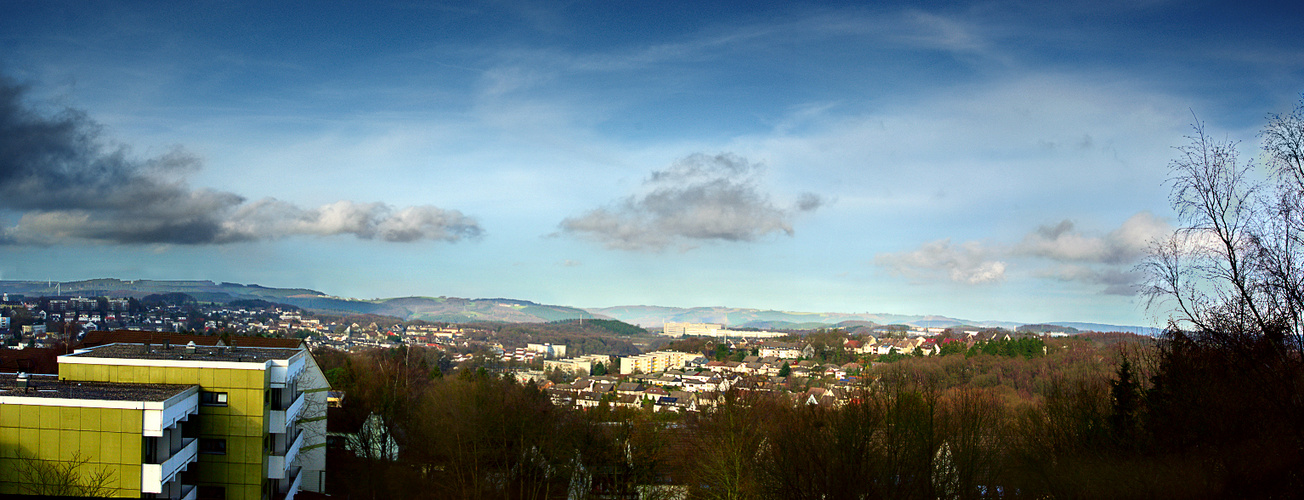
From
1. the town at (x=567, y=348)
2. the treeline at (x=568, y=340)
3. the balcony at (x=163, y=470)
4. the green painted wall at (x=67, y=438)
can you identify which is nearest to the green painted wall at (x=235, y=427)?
the balcony at (x=163, y=470)

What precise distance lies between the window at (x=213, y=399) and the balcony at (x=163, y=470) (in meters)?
1.36

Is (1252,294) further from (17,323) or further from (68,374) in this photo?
(17,323)

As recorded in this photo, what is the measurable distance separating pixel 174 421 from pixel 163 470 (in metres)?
1.05

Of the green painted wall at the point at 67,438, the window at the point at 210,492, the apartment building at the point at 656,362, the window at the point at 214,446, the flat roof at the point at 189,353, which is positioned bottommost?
the apartment building at the point at 656,362

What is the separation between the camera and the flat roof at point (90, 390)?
14.7 metres

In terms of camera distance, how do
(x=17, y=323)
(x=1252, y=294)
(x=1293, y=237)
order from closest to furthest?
(x=1293, y=237) < (x=1252, y=294) < (x=17, y=323)

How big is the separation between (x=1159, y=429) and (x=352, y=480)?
2519 cm

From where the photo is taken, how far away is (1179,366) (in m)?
11.2

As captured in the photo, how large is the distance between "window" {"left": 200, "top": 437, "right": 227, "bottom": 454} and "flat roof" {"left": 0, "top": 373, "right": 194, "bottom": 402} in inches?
69.7

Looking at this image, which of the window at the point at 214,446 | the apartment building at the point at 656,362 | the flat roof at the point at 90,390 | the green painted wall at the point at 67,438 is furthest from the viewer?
the apartment building at the point at 656,362

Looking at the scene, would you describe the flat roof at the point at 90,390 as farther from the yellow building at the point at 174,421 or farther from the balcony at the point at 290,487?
the balcony at the point at 290,487

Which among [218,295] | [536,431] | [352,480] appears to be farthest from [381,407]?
[218,295]

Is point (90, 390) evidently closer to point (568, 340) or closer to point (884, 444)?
point (884, 444)

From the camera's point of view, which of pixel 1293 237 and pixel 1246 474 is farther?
pixel 1246 474
